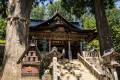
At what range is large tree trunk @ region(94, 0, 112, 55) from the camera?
516 inches

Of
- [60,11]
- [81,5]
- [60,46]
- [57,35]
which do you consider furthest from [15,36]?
[60,11]

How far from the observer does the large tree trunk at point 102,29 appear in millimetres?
13102

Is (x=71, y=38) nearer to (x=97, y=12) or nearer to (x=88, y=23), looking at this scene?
(x=97, y=12)

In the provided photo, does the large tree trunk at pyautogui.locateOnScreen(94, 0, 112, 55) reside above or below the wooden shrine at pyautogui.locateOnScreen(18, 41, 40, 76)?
above

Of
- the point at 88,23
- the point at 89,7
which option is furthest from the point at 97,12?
the point at 88,23

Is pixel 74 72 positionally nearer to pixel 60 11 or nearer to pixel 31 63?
pixel 31 63

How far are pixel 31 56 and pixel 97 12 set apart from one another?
318 inches

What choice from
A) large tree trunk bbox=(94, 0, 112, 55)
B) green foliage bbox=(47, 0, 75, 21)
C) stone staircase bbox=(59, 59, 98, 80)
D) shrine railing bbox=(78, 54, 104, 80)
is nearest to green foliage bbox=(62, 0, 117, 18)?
large tree trunk bbox=(94, 0, 112, 55)

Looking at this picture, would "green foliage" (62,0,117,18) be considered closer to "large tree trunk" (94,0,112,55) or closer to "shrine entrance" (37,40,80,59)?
"large tree trunk" (94,0,112,55)

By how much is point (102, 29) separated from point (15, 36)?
843 centimetres

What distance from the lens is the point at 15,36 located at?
651cm

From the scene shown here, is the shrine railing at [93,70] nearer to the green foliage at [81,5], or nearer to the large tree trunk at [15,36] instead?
the green foliage at [81,5]

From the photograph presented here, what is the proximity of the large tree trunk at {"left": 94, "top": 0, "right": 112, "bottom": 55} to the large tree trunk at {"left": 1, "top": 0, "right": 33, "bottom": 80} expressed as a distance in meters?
7.10

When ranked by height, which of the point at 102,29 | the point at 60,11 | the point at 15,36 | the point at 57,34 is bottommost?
the point at 57,34
